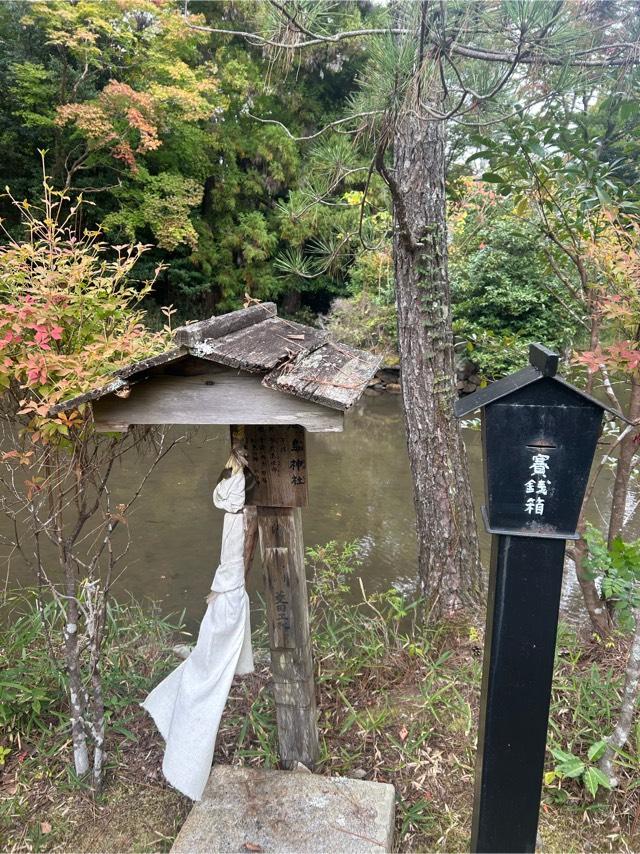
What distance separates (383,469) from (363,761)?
17.2 ft

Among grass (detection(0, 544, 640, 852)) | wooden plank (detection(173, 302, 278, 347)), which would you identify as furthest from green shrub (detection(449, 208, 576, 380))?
wooden plank (detection(173, 302, 278, 347))

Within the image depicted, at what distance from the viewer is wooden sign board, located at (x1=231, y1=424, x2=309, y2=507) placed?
2.17 m

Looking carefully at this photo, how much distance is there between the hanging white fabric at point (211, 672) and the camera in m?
2.19

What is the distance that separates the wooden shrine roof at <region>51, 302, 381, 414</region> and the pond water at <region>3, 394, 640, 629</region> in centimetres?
161

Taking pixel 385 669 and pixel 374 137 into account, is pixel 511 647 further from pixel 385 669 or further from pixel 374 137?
pixel 374 137

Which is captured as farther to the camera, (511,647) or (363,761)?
(363,761)

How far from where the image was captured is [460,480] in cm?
356

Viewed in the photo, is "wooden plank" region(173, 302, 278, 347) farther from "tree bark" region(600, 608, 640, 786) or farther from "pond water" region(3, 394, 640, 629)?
"tree bark" region(600, 608, 640, 786)

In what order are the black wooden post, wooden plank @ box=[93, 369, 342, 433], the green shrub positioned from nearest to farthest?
the black wooden post
wooden plank @ box=[93, 369, 342, 433]
the green shrub

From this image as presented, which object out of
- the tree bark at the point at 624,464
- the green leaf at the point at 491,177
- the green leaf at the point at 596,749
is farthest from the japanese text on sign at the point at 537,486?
the green leaf at the point at 491,177

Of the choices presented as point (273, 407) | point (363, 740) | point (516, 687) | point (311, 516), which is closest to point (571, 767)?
point (363, 740)

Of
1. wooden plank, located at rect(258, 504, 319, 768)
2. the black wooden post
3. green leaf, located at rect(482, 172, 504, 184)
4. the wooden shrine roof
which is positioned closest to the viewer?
the black wooden post

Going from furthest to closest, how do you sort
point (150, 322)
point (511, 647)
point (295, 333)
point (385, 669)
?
point (150, 322)
point (385, 669)
point (295, 333)
point (511, 647)

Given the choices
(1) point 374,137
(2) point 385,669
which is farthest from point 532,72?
(2) point 385,669
